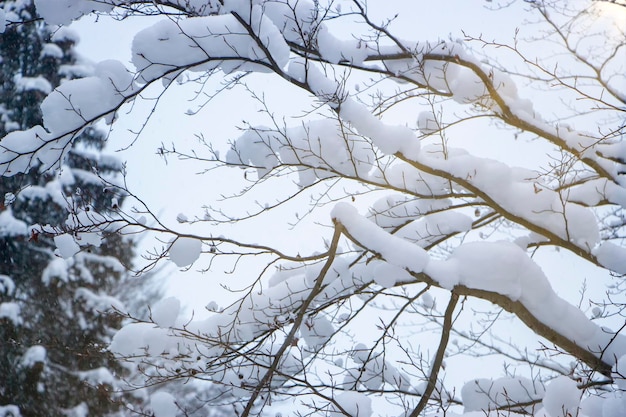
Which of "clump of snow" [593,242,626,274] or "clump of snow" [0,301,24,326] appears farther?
"clump of snow" [0,301,24,326]

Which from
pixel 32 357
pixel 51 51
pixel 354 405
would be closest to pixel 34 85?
pixel 51 51

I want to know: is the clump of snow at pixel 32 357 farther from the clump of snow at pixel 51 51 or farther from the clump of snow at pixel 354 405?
the clump of snow at pixel 354 405

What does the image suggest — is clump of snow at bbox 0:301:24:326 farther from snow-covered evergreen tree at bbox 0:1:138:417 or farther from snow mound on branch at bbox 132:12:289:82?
snow mound on branch at bbox 132:12:289:82

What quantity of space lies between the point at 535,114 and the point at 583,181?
0.84 metres

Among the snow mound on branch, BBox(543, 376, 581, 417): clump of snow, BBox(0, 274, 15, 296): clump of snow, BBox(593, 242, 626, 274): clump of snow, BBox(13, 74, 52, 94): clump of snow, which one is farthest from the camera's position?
BBox(13, 74, 52, 94): clump of snow

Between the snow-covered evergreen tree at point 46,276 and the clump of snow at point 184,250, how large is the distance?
5.12 metres

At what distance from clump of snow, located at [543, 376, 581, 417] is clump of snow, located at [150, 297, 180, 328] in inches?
95.8

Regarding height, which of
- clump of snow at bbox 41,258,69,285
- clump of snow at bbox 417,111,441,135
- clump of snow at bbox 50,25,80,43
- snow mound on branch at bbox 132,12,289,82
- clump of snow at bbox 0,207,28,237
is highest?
clump of snow at bbox 50,25,80,43

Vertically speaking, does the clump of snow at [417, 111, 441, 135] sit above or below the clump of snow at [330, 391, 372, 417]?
above

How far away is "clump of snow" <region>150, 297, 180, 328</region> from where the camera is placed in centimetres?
331

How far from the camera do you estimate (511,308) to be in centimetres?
317

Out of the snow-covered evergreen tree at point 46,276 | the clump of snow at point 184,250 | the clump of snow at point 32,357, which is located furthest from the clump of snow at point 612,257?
the clump of snow at point 32,357

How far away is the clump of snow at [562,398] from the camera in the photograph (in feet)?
8.41

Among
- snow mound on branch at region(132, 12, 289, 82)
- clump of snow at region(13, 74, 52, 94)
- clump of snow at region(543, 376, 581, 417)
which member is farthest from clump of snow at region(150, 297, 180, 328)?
clump of snow at region(13, 74, 52, 94)
